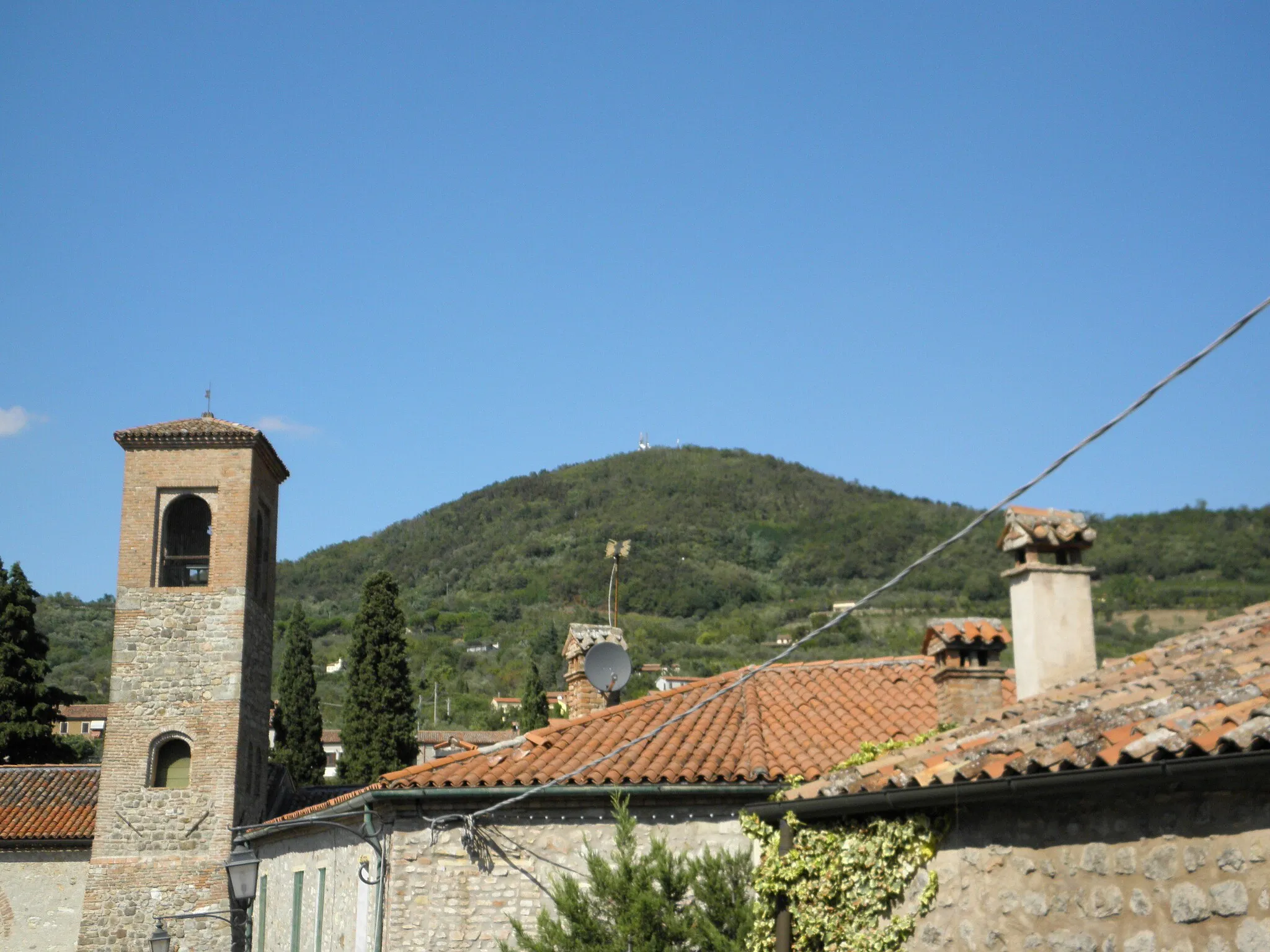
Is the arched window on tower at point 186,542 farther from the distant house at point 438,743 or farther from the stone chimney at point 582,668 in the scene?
the stone chimney at point 582,668

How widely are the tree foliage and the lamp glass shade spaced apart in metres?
7.27

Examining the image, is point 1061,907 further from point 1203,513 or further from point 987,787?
point 1203,513

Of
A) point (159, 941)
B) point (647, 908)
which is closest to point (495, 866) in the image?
point (647, 908)

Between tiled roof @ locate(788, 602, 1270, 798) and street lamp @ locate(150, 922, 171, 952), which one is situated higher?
tiled roof @ locate(788, 602, 1270, 798)

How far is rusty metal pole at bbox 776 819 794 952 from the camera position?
8.96 m

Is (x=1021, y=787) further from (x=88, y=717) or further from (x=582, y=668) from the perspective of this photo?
(x=88, y=717)

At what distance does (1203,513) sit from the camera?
48562 mm

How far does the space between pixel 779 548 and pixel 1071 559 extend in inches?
3726

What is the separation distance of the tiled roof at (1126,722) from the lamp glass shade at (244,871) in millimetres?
10442

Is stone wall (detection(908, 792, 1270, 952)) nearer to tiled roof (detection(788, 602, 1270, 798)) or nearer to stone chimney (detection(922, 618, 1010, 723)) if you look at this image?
tiled roof (detection(788, 602, 1270, 798))

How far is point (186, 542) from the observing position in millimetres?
28688

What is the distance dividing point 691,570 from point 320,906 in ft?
276

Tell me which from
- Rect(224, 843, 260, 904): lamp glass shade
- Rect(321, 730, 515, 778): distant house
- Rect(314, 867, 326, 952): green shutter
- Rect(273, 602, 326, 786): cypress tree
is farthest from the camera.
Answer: Rect(273, 602, 326, 786): cypress tree

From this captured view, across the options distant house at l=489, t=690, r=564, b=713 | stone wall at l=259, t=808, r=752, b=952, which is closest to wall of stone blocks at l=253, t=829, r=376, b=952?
stone wall at l=259, t=808, r=752, b=952
